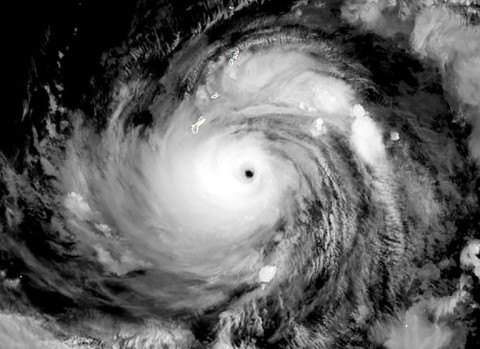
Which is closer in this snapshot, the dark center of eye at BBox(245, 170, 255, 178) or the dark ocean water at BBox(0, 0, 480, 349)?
the dark ocean water at BBox(0, 0, 480, 349)

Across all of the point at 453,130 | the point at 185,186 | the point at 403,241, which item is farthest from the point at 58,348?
the point at 453,130

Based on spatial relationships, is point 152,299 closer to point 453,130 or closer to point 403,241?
point 403,241

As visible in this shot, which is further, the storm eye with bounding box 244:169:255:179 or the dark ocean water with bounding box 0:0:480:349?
the storm eye with bounding box 244:169:255:179

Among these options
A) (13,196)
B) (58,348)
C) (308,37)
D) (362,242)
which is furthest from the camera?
(308,37)

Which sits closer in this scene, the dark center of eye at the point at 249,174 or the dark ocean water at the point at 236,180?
the dark ocean water at the point at 236,180

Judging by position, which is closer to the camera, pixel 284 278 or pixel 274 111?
pixel 284 278

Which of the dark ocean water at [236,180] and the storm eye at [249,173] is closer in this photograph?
the dark ocean water at [236,180]

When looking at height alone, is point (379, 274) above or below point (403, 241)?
below

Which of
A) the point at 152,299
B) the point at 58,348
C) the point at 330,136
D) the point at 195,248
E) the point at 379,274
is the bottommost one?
the point at 58,348
